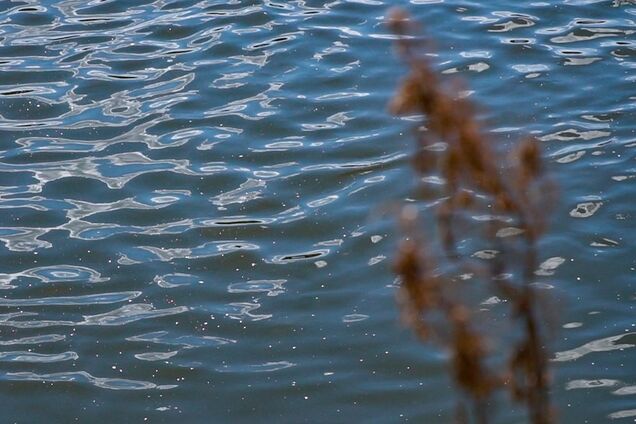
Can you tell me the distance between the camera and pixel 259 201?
4.82 meters

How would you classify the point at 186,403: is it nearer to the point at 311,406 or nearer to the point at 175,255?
the point at 311,406

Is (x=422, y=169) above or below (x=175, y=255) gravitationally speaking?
above

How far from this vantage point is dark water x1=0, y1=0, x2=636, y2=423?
3807 mm

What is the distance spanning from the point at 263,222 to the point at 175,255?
40cm

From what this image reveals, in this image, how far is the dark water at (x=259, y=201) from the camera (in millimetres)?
3807

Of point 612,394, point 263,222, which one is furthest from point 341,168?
point 612,394

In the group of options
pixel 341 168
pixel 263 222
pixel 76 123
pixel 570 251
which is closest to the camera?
pixel 570 251

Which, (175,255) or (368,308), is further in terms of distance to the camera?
(175,255)

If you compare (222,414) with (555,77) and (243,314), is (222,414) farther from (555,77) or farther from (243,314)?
(555,77)

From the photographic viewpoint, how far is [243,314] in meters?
4.14

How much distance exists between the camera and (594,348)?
3.91 metres

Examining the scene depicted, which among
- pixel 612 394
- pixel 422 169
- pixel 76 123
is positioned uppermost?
pixel 422 169

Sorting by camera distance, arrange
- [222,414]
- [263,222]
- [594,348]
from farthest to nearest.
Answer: [263,222] < [594,348] < [222,414]

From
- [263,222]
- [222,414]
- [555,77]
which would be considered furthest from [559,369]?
[555,77]
